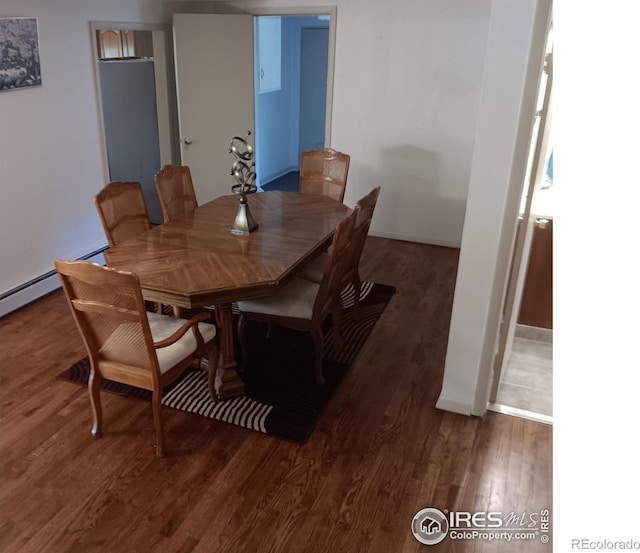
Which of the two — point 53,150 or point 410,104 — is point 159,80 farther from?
point 410,104

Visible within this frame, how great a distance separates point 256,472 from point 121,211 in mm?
1785

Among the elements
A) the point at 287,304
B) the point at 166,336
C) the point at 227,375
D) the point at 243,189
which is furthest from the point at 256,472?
the point at 243,189

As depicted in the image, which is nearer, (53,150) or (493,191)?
(493,191)

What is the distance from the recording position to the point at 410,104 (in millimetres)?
4828

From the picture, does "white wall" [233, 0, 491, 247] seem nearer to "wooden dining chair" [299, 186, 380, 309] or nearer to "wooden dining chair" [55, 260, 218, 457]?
"wooden dining chair" [299, 186, 380, 309]

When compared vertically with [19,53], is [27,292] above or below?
below

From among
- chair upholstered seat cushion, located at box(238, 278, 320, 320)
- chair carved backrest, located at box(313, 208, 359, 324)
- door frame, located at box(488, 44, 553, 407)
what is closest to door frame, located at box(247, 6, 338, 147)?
chair carved backrest, located at box(313, 208, 359, 324)

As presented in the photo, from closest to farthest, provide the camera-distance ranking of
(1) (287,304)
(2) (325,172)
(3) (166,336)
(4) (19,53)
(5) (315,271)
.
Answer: (3) (166,336), (1) (287,304), (5) (315,271), (4) (19,53), (2) (325,172)

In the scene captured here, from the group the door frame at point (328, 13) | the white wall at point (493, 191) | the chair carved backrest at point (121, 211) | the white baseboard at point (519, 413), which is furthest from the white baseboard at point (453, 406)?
the door frame at point (328, 13)

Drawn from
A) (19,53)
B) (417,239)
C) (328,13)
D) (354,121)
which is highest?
(328,13)

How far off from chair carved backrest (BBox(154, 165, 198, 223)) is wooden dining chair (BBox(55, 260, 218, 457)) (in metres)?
1.21

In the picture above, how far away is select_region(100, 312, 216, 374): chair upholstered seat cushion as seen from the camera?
7.84 ft

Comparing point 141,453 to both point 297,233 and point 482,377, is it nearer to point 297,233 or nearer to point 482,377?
point 297,233
